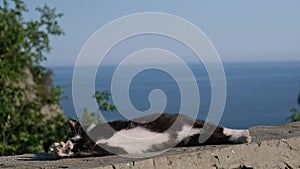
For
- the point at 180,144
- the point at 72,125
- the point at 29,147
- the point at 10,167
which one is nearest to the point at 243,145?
the point at 180,144

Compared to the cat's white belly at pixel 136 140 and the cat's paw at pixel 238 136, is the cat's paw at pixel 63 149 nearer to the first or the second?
the cat's white belly at pixel 136 140

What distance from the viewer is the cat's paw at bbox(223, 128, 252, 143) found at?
113 inches

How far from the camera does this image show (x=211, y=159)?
268cm

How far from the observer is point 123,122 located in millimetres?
2945

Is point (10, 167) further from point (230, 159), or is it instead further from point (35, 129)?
point (35, 129)

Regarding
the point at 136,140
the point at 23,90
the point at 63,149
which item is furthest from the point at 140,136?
the point at 23,90

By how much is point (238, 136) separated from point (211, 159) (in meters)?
0.28

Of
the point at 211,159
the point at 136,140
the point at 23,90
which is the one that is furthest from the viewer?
the point at 23,90

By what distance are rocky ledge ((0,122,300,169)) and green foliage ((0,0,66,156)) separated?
212cm

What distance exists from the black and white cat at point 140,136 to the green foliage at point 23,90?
6.53ft

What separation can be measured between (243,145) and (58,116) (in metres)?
3.17

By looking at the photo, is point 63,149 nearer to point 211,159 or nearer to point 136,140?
point 136,140

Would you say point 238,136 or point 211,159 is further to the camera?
point 238,136

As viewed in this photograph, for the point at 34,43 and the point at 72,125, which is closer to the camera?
the point at 72,125
